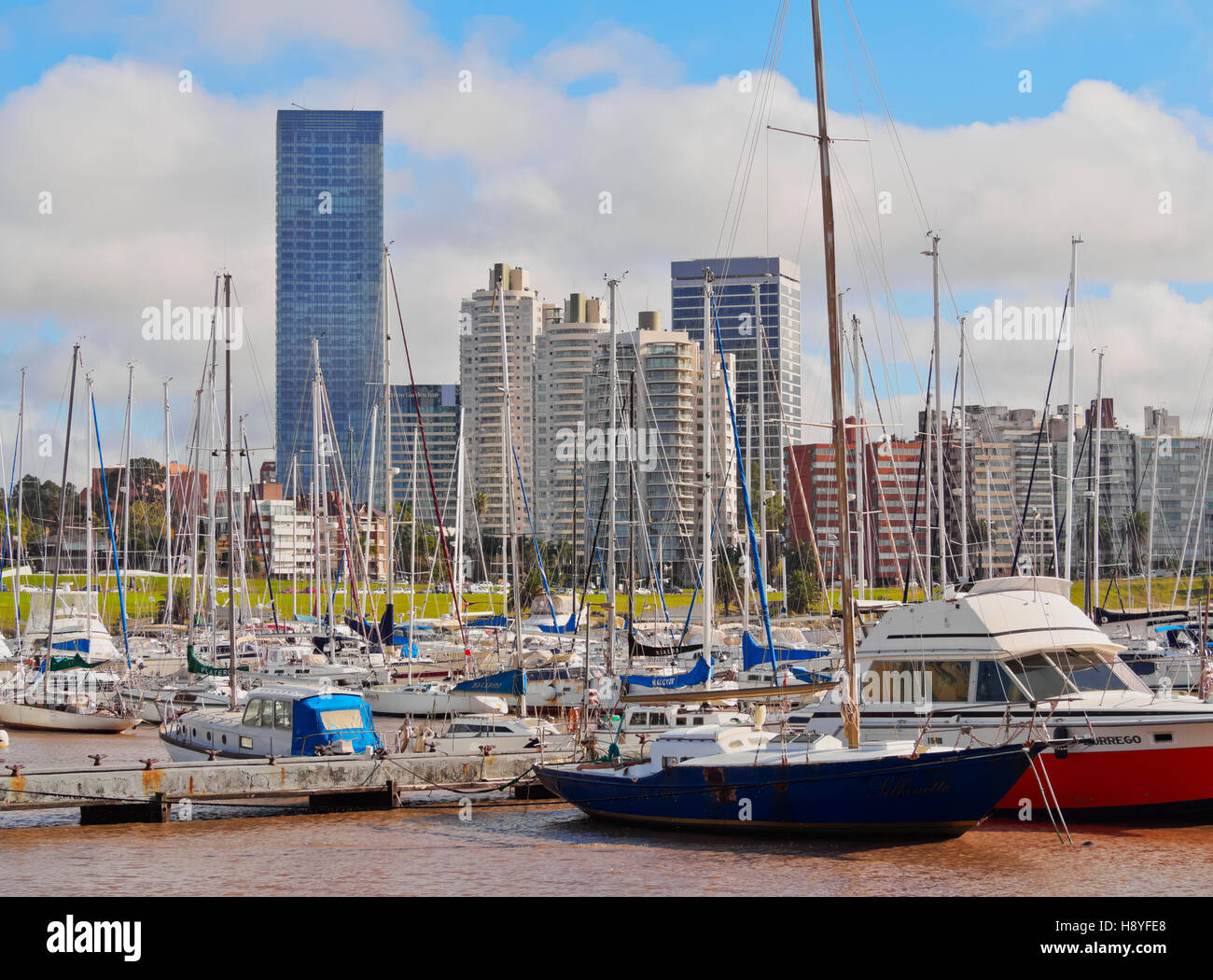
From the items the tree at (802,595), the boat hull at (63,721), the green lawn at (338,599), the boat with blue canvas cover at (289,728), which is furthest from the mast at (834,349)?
the tree at (802,595)

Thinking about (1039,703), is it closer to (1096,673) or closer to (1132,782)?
(1096,673)

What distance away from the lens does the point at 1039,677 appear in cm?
2695

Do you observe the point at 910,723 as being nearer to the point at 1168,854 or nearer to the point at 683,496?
the point at 1168,854

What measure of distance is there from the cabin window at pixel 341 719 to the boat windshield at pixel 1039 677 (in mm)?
15460

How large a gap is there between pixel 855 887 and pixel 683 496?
560ft

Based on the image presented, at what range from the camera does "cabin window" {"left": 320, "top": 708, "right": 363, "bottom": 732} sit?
3253cm

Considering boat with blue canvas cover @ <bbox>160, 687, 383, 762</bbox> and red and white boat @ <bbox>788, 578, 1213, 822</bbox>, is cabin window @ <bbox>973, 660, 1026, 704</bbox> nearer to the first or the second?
red and white boat @ <bbox>788, 578, 1213, 822</bbox>

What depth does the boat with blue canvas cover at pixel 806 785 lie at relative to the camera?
23516mm

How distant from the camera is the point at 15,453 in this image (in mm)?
70938

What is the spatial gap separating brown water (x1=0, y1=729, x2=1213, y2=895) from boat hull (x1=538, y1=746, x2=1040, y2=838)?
38 centimetres

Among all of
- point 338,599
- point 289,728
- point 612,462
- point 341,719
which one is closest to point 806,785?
point 341,719

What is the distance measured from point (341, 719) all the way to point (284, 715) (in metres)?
1.68

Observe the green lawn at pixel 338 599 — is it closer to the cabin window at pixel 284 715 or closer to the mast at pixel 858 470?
the mast at pixel 858 470
